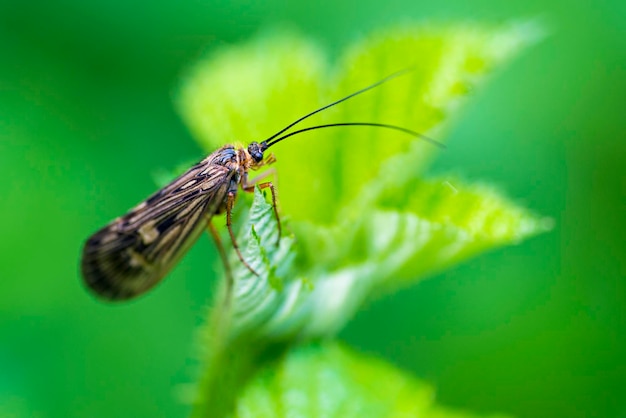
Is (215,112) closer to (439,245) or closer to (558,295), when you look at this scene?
(439,245)

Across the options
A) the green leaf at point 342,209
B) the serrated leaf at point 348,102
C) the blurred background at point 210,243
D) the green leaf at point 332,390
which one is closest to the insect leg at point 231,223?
the green leaf at point 342,209

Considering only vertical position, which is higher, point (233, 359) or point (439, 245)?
point (439, 245)

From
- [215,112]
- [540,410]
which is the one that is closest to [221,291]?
[215,112]

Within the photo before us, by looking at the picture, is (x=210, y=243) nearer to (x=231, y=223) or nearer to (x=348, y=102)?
(x=231, y=223)

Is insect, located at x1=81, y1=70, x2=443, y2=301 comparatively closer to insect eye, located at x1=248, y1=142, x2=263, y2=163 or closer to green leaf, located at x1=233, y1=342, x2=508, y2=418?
insect eye, located at x1=248, y1=142, x2=263, y2=163

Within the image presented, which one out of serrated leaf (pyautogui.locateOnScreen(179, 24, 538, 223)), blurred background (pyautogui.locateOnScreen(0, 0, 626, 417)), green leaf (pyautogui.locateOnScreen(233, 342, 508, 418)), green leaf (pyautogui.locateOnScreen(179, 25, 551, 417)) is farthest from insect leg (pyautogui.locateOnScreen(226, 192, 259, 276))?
blurred background (pyautogui.locateOnScreen(0, 0, 626, 417))
